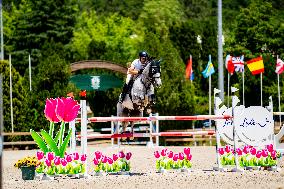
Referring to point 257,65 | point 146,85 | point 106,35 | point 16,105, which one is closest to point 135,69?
point 146,85

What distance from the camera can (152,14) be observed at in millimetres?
84750

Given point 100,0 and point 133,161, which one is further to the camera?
point 100,0

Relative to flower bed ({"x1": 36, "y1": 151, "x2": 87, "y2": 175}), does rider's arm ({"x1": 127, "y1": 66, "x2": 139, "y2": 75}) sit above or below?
above

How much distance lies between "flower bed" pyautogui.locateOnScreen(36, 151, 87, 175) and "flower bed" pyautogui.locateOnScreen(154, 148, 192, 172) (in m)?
1.79

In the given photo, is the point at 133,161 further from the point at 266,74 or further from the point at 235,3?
the point at 235,3

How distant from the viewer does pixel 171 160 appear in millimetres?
15805

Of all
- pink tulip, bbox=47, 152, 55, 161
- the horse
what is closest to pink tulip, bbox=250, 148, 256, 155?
the horse

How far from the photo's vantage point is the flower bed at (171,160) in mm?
15781

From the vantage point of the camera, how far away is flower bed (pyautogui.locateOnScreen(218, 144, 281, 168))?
52.4 ft

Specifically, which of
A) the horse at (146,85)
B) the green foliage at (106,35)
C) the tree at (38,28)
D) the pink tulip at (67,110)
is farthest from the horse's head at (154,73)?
the tree at (38,28)

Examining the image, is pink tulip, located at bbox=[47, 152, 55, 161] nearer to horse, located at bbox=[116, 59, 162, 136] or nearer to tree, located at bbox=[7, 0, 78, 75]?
horse, located at bbox=[116, 59, 162, 136]

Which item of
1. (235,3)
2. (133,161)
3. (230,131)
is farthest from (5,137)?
(235,3)

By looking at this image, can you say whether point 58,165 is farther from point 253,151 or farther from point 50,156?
point 253,151

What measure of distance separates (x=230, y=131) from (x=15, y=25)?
5644cm
